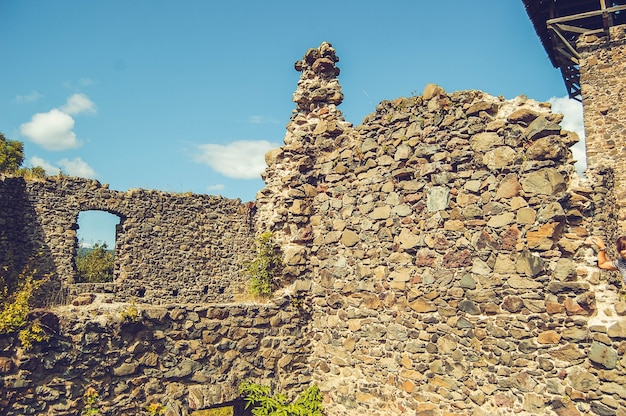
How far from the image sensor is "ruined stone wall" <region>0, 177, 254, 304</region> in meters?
14.8

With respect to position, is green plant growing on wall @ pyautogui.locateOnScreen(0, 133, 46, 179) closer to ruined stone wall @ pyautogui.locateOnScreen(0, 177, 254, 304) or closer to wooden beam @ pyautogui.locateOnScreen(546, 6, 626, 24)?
ruined stone wall @ pyautogui.locateOnScreen(0, 177, 254, 304)

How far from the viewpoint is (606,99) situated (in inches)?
569

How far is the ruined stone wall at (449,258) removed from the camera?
4.64 m

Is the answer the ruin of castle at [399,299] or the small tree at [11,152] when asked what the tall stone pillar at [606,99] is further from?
the small tree at [11,152]

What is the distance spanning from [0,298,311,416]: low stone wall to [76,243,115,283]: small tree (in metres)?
12.6

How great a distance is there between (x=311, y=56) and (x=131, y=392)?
563 centimetres

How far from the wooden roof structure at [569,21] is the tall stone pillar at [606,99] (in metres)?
0.48

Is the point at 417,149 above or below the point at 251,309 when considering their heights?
above

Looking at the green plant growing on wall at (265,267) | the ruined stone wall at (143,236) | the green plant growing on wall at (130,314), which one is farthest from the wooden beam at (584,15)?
the green plant growing on wall at (130,314)

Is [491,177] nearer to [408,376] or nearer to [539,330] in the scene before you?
[539,330]

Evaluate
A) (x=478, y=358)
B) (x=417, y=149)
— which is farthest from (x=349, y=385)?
(x=417, y=149)

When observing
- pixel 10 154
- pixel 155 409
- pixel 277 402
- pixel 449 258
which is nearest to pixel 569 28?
pixel 449 258

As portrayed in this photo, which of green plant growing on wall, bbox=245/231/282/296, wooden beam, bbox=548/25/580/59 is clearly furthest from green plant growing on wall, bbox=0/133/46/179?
wooden beam, bbox=548/25/580/59

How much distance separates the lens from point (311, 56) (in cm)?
807
